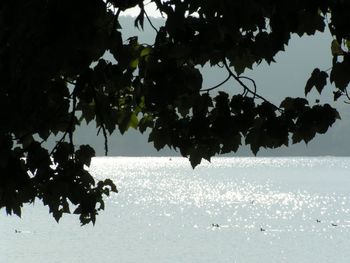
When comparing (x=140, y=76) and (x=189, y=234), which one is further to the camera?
(x=189, y=234)

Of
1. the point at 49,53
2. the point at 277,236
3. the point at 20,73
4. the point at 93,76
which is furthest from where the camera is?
the point at 277,236

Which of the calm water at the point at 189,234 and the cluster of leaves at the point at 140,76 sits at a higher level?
the cluster of leaves at the point at 140,76

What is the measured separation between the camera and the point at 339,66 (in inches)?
276

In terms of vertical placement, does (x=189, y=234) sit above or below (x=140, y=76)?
below

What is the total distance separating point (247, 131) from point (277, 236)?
87.4 m

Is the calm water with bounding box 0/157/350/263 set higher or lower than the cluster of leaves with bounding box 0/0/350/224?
lower

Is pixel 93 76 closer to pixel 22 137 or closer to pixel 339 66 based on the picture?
pixel 22 137

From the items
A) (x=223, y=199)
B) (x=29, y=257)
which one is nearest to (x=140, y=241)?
(x=29, y=257)

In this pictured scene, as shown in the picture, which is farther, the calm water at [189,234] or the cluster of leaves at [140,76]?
the calm water at [189,234]

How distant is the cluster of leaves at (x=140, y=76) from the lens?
20.0ft

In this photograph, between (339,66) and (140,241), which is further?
(140,241)

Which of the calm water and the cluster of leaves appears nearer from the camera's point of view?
the cluster of leaves

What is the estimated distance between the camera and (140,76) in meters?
7.49

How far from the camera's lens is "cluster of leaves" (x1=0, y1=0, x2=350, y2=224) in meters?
6.09
